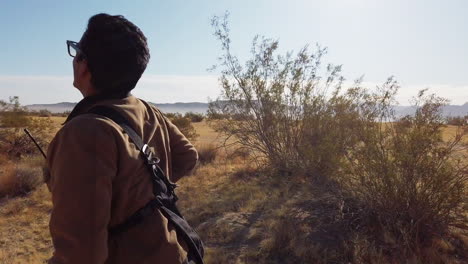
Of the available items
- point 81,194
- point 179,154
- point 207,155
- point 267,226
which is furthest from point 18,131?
point 81,194

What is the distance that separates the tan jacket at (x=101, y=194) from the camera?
51.8 inches

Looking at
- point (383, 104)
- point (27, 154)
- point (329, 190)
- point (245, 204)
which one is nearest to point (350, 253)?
point (329, 190)

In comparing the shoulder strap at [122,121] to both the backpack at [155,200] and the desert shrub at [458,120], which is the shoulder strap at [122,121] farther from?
the desert shrub at [458,120]

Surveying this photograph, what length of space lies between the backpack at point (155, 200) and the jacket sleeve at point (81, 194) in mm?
128

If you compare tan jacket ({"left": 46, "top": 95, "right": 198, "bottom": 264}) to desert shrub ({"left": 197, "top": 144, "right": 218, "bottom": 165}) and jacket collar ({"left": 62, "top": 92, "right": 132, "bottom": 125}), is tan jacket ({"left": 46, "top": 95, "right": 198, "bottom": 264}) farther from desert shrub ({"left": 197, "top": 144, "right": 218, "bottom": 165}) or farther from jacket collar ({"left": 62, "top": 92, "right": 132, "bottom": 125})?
desert shrub ({"left": 197, "top": 144, "right": 218, "bottom": 165})

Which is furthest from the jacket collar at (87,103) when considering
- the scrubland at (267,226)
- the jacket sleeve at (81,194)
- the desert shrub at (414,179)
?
the desert shrub at (414,179)

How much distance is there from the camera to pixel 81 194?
1312 millimetres

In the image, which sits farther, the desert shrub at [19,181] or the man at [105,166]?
the desert shrub at [19,181]

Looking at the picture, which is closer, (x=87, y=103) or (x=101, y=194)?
(x=101, y=194)

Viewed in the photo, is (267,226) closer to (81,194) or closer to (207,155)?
(81,194)

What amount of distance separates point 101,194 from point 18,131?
13765mm

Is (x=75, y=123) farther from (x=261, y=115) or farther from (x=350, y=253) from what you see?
A: (x=261, y=115)

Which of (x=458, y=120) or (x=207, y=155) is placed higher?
(x=458, y=120)

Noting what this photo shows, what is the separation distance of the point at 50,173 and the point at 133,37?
0.60m
